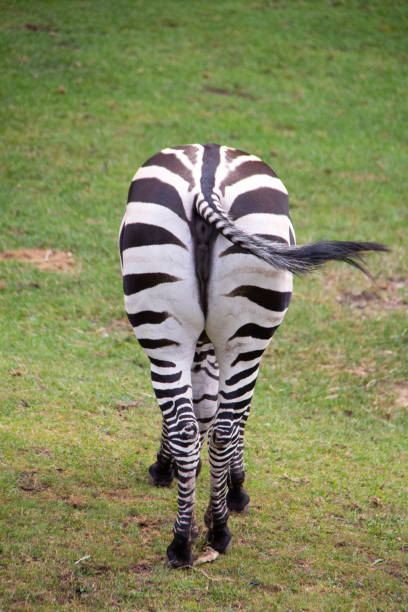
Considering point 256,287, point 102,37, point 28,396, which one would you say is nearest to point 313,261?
point 256,287

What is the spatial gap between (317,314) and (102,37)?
10.8m

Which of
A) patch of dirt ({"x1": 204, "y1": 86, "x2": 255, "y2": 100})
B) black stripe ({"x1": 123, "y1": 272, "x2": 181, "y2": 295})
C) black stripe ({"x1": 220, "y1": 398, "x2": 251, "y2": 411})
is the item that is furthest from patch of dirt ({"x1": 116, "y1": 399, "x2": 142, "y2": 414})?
patch of dirt ({"x1": 204, "y1": 86, "x2": 255, "y2": 100})

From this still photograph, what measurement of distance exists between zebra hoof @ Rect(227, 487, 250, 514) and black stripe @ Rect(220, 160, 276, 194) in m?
2.39

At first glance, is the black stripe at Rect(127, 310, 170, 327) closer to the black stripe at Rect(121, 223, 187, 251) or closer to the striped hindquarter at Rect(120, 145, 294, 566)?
the striped hindquarter at Rect(120, 145, 294, 566)

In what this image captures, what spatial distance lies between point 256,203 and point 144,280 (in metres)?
0.79

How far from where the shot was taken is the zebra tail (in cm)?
360

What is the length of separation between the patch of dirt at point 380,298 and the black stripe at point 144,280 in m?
5.49

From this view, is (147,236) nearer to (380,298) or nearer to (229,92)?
(380,298)

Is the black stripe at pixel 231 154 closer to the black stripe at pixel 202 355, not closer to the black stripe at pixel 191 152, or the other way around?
the black stripe at pixel 191 152

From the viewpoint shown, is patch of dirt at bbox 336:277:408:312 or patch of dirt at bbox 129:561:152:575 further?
patch of dirt at bbox 336:277:408:312

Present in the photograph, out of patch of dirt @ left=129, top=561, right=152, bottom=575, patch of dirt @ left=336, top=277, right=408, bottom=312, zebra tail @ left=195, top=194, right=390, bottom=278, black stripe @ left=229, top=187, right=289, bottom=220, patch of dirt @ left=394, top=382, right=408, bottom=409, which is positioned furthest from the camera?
patch of dirt @ left=336, top=277, right=408, bottom=312

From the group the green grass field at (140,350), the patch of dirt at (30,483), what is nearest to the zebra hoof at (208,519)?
the green grass field at (140,350)

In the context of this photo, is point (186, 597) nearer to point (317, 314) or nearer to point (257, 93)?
point (317, 314)

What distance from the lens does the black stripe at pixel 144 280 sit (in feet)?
12.3
